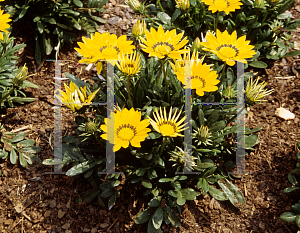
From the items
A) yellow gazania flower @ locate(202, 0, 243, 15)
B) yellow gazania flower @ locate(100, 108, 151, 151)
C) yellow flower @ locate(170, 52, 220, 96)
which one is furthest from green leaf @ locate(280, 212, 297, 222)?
yellow gazania flower @ locate(202, 0, 243, 15)

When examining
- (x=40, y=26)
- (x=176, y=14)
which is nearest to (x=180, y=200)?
(x=176, y=14)

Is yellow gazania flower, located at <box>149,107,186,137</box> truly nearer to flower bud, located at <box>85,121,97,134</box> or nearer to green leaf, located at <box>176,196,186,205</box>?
flower bud, located at <box>85,121,97,134</box>

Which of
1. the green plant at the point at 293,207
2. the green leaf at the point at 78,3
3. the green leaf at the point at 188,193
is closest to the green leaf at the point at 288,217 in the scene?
the green plant at the point at 293,207

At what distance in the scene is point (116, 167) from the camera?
89.3 inches

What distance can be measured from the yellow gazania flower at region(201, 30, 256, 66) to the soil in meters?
0.94

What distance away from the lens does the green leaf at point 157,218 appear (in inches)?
85.7

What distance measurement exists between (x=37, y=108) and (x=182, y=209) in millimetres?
1703

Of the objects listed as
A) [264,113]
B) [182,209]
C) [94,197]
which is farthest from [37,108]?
[264,113]

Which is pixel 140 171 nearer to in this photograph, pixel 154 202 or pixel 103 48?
pixel 154 202

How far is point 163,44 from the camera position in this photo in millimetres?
2051

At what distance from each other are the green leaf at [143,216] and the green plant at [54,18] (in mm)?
1811

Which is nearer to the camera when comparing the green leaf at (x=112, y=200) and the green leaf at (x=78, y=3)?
the green leaf at (x=112, y=200)

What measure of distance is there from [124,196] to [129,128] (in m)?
0.79

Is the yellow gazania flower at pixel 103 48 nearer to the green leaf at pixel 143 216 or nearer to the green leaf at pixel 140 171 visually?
the green leaf at pixel 140 171
